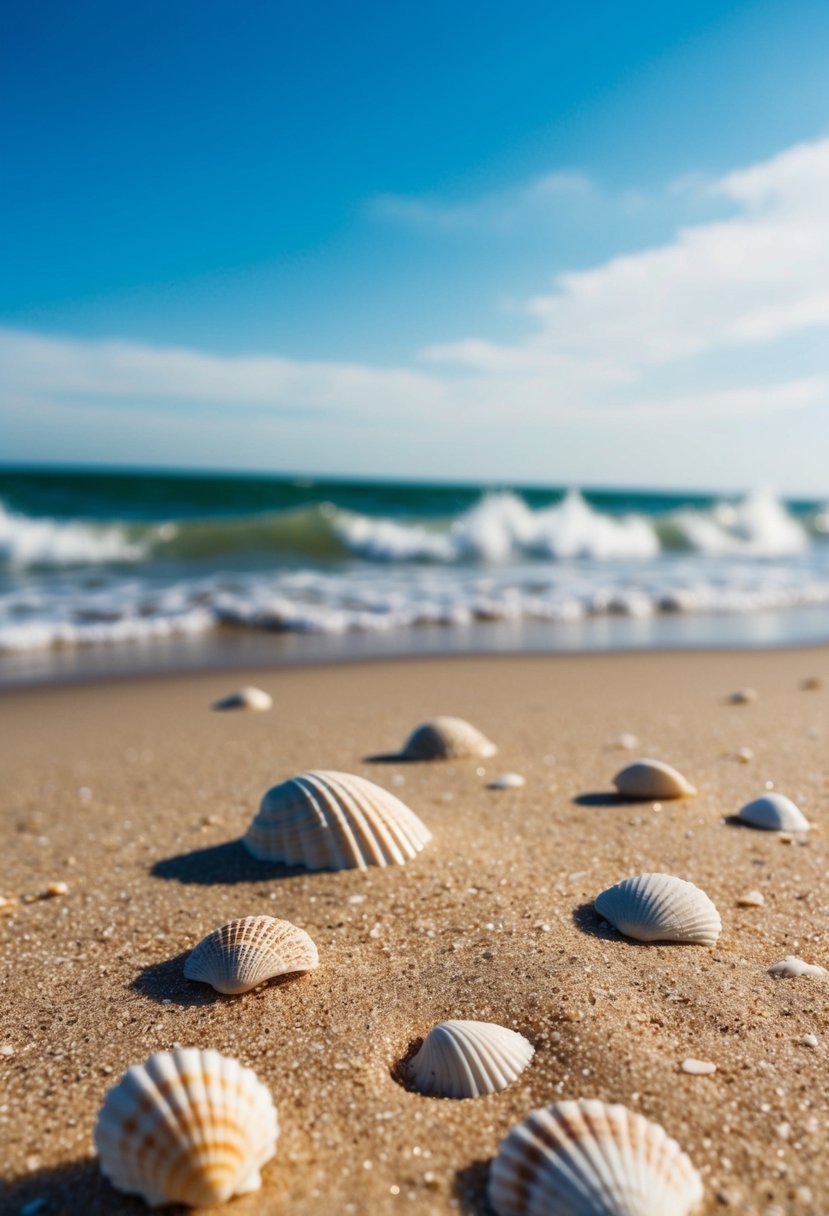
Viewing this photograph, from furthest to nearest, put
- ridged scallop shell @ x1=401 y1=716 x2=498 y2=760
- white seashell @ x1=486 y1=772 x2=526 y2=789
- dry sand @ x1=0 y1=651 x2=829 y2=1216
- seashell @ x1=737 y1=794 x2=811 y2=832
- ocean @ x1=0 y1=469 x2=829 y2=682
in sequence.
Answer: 1. ocean @ x1=0 y1=469 x2=829 y2=682
2. ridged scallop shell @ x1=401 y1=716 x2=498 y2=760
3. white seashell @ x1=486 y1=772 x2=526 y2=789
4. seashell @ x1=737 y1=794 x2=811 y2=832
5. dry sand @ x1=0 y1=651 x2=829 y2=1216

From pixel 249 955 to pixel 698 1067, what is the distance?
111cm

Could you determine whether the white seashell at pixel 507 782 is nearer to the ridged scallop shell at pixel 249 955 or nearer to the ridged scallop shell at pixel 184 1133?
the ridged scallop shell at pixel 249 955

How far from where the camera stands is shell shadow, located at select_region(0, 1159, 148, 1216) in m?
1.56

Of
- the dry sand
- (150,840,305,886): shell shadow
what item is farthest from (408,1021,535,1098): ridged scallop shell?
(150,840,305,886): shell shadow

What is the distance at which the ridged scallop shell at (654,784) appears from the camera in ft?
11.9

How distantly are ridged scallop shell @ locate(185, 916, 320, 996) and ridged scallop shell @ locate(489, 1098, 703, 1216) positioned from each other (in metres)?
0.85

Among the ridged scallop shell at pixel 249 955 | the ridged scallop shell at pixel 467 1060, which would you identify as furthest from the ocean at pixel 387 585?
the ridged scallop shell at pixel 467 1060

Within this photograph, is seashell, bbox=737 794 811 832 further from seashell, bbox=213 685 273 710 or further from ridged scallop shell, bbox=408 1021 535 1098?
seashell, bbox=213 685 273 710

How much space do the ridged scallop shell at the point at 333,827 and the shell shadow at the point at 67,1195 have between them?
1378mm

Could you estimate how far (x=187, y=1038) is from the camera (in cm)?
205

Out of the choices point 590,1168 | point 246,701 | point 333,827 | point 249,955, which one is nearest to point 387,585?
point 246,701

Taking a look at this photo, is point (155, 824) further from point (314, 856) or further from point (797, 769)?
point (797, 769)

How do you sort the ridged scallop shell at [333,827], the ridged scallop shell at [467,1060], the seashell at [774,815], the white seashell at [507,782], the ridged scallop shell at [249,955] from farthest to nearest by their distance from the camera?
the white seashell at [507,782] → the seashell at [774,815] → the ridged scallop shell at [333,827] → the ridged scallop shell at [249,955] → the ridged scallop shell at [467,1060]

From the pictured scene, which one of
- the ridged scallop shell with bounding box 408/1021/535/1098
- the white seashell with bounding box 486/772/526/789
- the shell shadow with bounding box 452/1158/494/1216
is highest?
the ridged scallop shell with bounding box 408/1021/535/1098
